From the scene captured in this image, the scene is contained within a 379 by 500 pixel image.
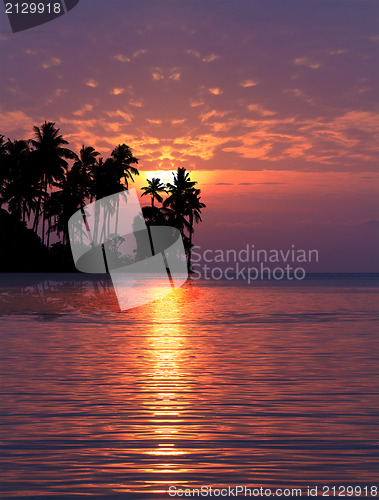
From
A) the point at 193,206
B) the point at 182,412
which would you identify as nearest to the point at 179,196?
the point at 193,206

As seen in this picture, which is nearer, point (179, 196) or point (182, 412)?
point (182, 412)

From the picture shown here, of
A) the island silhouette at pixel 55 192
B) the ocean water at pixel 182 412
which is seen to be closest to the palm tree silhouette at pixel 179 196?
the island silhouette at pixel 55 192

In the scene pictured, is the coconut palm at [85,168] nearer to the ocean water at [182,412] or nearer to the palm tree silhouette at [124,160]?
the palm tree silhouette at [124,160]

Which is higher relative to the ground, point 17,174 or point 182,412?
point 17,174

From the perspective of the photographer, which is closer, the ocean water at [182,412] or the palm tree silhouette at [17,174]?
the ocean water at [182,412]

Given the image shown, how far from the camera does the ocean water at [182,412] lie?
5.61 m

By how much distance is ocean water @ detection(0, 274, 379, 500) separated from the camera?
18.4ft

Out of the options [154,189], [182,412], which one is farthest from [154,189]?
[182,412]

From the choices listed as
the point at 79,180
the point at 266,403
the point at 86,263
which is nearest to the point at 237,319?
the point at 266,403

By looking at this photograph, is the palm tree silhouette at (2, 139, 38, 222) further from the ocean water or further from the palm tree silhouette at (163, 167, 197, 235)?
the ocean water

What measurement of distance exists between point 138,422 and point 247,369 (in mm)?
3967

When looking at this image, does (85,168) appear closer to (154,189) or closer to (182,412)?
(154,189)

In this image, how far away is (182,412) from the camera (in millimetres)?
7887

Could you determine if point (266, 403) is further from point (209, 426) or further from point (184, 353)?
point (184, 353)
